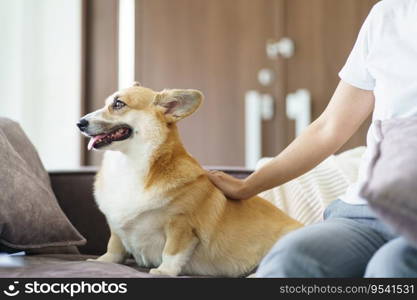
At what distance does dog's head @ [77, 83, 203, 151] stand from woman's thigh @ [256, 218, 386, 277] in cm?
49

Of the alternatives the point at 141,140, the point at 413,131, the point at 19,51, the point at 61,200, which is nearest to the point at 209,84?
the point at 19,51

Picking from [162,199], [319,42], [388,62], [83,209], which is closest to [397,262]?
[388,62]

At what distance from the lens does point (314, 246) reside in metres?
0.86

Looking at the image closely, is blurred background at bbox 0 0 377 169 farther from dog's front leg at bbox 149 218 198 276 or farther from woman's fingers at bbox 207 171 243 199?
dog's front leg at bbox 149 218 198 276

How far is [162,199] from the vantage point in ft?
4.10

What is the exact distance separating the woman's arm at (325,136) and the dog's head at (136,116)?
23 centimetres

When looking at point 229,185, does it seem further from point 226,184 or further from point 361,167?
point 361,167

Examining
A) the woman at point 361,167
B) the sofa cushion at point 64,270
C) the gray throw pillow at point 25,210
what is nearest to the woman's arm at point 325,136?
the woman at point 361,167

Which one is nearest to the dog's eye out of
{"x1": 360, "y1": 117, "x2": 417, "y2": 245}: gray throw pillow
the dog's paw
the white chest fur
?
the white chest fur

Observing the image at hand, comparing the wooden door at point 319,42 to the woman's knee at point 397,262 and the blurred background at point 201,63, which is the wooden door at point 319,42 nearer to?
the blurred background at point 201,63

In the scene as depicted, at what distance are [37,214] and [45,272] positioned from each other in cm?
24

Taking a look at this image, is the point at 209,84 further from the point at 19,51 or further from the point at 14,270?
the point at 14,270

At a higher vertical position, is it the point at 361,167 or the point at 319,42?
the point at 319,42

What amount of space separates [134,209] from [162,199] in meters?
0.06
